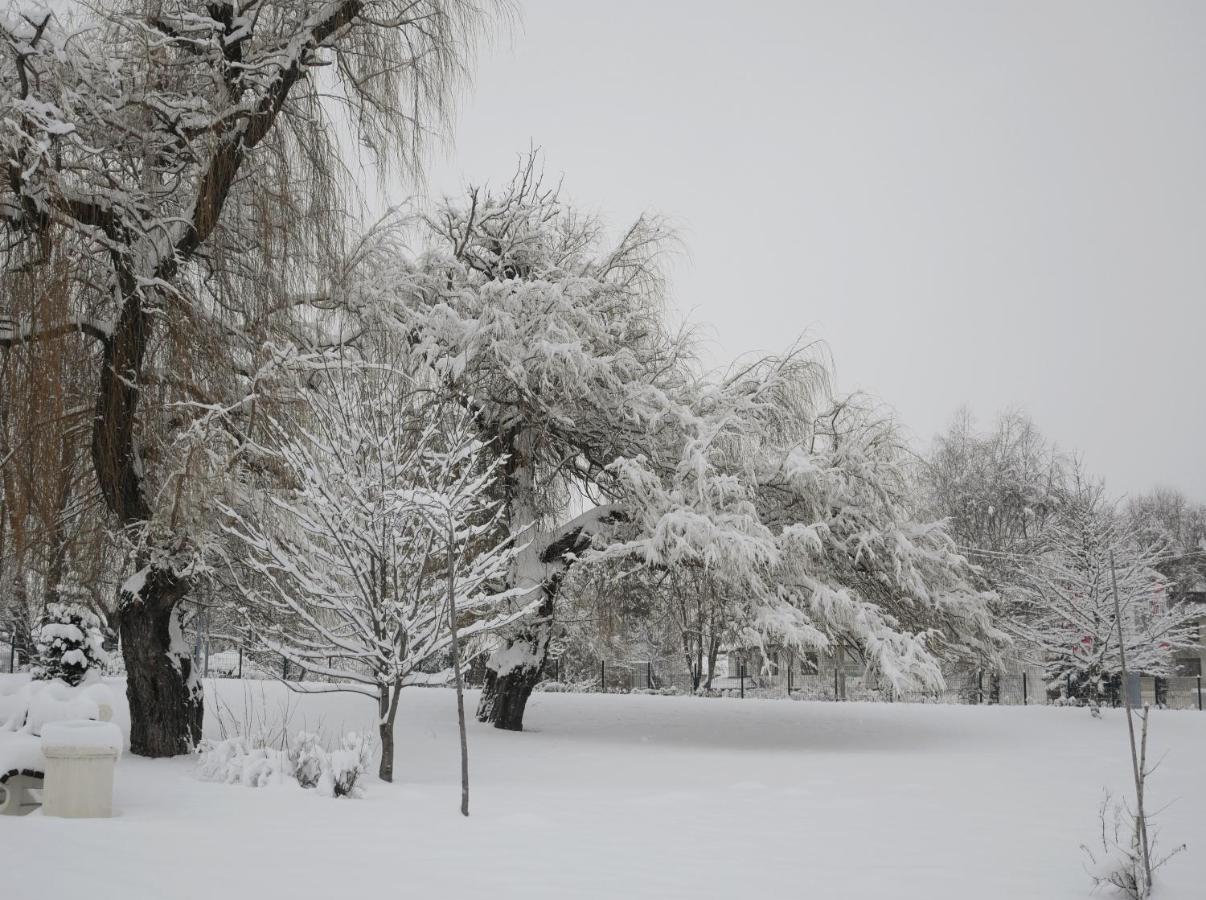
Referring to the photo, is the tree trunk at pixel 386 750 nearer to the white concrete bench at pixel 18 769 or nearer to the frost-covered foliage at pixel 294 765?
the frost-covered foliage at pixel 294 765

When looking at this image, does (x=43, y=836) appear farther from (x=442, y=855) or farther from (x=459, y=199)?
(x=459, y=199)

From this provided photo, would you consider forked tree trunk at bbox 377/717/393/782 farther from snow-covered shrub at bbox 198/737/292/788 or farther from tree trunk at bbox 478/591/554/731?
tree trunk at bbox 478/591/554/731

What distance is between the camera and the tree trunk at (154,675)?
33.2ft

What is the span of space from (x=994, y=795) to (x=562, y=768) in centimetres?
440

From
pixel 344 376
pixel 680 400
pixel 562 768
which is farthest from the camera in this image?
pixel 680 400

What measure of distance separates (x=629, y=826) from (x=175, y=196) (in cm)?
669

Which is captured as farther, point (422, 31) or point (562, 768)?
point (562, 768)

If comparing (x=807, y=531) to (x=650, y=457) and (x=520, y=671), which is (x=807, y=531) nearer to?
(x=650, y=457)

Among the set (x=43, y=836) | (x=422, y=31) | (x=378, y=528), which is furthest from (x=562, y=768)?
(x=422, y=31)

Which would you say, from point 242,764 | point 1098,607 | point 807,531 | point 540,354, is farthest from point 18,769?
point 1098,607

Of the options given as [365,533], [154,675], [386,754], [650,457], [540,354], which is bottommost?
[386,754]

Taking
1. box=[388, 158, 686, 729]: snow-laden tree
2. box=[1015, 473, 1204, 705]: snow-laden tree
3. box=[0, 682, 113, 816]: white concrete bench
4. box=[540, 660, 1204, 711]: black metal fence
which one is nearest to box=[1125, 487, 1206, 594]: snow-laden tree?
box=[540, 660, 1204, 711]: black metal fence

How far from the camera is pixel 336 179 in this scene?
9945mm

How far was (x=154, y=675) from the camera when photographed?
10.2 meters
